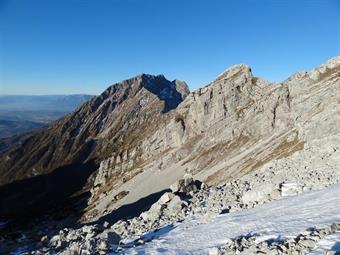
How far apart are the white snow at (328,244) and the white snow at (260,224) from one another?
2.48 meters

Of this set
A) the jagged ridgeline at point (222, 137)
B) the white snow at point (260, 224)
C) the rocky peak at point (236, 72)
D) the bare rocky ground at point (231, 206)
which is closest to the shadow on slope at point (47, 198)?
the jagged ridgeline at point (222, 137)

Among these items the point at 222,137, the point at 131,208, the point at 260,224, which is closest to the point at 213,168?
the point at 222,137

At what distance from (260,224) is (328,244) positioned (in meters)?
8.56

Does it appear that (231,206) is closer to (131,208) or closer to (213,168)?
(213,168)

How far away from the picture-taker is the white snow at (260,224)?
23688mm

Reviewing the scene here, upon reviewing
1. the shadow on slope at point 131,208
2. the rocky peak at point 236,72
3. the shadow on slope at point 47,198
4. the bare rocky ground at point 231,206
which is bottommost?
the shadow on slope at point 47,198

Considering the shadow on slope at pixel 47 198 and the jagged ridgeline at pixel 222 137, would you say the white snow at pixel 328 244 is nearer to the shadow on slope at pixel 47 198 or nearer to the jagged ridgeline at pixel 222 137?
the jagged ridgeline at pixel 222 137

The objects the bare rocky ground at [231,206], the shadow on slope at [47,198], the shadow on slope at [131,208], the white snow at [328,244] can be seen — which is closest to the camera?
the white snow at [328,244]

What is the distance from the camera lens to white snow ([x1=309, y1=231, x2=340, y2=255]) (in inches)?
697

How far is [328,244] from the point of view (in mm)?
18453

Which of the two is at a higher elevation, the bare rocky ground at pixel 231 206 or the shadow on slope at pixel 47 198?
the bare rocky ground at pixel 231 206

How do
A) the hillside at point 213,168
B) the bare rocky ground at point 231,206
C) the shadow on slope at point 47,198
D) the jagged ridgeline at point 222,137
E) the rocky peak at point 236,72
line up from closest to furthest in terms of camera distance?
the bare rocky ground at point 231,206 < the hillside at point 213,168 < the jagged ridgeline at point 222,137 < the rocky peak at point 236,72 < the shadow on slope at point 47,198

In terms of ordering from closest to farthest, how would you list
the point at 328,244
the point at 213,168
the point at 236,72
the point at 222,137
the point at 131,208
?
1. the point at 328,244
2. the point at 131,208
3. the point at 213,168
4. the point at 222,137
5. the point at 236,72

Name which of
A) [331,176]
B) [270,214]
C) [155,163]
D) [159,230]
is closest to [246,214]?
[270,214]
